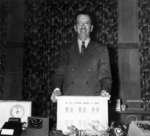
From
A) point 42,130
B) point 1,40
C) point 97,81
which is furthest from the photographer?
point 1,40

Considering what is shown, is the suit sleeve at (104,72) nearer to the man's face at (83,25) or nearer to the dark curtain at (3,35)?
the man's face at (83,25)

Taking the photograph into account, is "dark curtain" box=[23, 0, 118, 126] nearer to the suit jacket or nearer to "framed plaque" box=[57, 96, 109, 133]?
the suit jacket

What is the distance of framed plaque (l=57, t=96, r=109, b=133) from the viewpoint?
4.98 feet

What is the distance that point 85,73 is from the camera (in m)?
1.92

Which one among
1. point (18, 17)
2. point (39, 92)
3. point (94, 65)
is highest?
point (18, 17)

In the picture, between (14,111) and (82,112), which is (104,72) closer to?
(82,112)

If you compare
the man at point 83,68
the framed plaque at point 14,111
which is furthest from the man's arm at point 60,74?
the framed plaque at point 14,111

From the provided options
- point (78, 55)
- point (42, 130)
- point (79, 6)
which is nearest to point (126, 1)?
point (79, 6)

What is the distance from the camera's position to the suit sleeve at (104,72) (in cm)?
182

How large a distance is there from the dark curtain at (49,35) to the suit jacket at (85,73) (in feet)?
5.44

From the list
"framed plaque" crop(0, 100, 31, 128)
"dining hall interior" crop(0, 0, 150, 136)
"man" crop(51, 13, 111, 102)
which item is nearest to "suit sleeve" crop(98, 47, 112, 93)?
"man" crop(51, 13, 111, 102)

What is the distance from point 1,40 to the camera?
3609 millimetres

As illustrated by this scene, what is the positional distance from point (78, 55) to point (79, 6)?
181 cm

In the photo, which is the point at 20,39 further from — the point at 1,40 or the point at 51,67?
the point at 51,67
